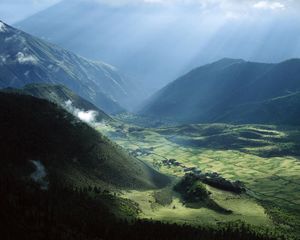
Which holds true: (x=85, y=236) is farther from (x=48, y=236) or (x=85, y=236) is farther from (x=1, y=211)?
(x=1, y=211)

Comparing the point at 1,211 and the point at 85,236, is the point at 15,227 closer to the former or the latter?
the point at 1,211

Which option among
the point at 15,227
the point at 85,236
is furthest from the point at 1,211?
the point at 85,236

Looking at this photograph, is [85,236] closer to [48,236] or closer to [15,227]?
[48,236]

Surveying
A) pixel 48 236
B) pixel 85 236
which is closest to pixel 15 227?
pixel 48 236
